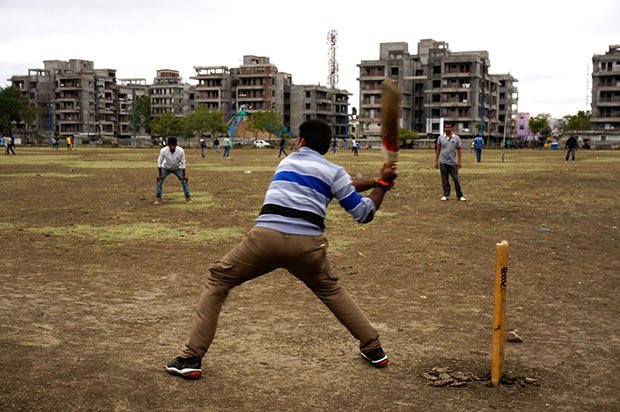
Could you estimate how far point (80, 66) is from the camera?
14288 cm

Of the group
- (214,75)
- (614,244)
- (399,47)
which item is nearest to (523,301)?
(614,244)

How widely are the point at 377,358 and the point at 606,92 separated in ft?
375

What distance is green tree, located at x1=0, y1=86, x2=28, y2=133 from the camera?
103 metres

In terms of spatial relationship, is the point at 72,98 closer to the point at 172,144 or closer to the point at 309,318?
the point at 172,144

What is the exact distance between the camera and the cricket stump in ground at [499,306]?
14.0 feet

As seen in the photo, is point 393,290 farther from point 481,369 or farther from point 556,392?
point 556,392

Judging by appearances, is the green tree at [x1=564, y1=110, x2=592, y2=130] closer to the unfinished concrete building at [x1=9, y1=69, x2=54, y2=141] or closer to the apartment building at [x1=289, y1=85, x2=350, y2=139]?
the apartment building at [x1=289, y1=85, x2=350, y2=139]

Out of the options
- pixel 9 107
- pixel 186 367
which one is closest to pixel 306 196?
pixel 186 367

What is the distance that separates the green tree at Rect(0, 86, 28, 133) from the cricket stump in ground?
10932 centimetres

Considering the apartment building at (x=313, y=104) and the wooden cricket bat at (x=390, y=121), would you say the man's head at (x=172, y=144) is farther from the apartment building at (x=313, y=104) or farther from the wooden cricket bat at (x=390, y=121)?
the apartment building at (x=313, y=104)

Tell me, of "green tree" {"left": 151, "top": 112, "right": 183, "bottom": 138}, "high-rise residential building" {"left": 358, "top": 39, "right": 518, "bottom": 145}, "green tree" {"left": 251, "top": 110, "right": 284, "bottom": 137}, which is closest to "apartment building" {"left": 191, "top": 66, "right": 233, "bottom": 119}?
"green tree" {"left": 151, "top": 112, "right": 183, "bottom": 138}

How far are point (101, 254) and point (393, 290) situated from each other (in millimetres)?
4535

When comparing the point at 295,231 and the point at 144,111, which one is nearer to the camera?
the point at 295,231

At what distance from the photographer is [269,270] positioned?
4.66 m
